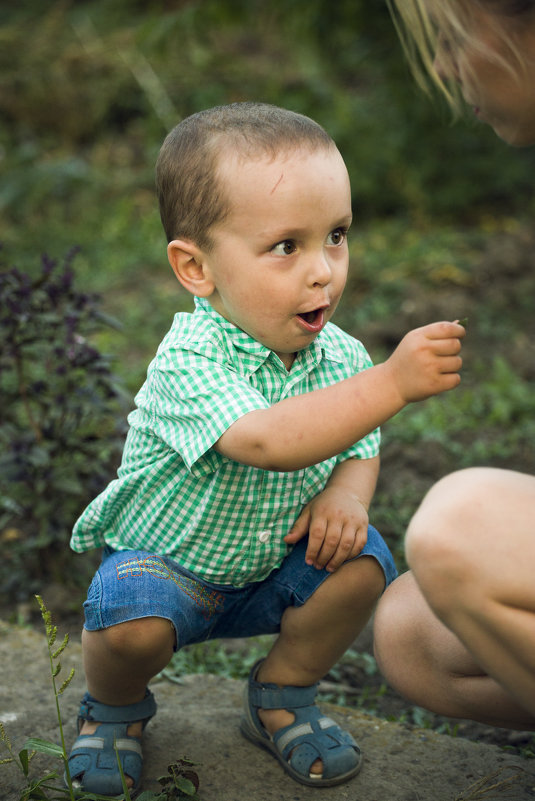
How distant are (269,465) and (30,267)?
3.87 m

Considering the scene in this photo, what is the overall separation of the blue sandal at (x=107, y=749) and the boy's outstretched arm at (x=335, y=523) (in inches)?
19.6

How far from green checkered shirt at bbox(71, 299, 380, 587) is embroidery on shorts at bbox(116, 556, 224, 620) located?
3 centimetres

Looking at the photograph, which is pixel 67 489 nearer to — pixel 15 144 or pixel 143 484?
pixel 143 484

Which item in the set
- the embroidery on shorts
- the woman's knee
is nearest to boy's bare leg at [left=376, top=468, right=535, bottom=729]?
the woman's knee

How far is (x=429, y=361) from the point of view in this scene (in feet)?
5.06

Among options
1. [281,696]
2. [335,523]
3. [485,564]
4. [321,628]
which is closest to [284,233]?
[335,523]

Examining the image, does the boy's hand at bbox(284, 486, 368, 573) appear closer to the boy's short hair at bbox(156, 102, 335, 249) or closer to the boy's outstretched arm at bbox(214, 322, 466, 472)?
the boy's outstretched arm at bbox(214, 322, 466, 472)

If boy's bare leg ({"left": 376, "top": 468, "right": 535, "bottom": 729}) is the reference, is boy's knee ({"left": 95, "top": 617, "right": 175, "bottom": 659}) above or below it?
below

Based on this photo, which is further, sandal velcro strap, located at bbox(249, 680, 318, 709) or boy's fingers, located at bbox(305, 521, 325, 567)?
sandal velcro strap, located at bbox(249, 680, 318, 709)

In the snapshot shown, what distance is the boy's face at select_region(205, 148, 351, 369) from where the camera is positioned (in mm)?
1724

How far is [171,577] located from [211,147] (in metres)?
0.88

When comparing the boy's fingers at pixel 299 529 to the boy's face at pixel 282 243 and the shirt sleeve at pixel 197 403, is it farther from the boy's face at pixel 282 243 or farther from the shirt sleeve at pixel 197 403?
the boy's face at pixel 282 243

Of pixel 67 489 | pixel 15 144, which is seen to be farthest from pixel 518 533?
pixel 15 144

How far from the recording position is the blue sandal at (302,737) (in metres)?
1.88
